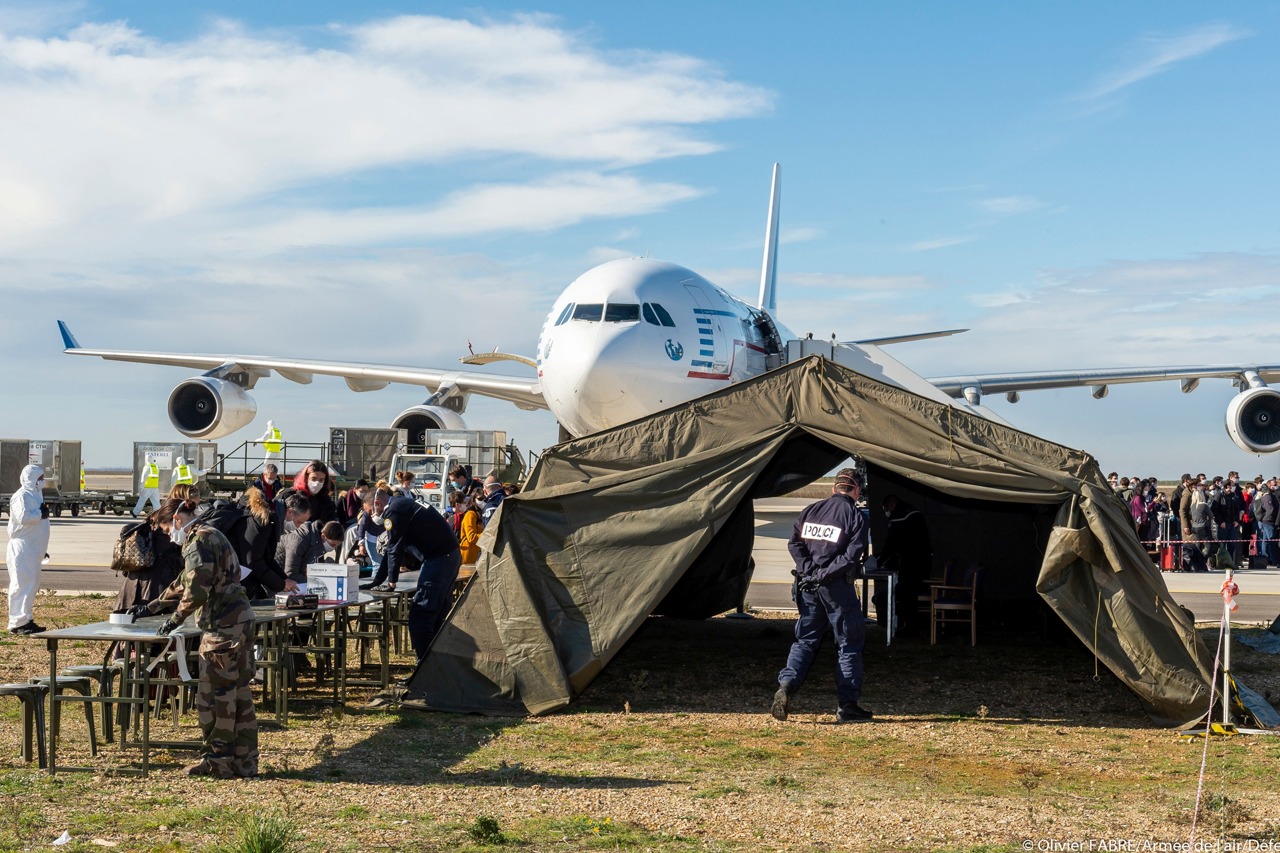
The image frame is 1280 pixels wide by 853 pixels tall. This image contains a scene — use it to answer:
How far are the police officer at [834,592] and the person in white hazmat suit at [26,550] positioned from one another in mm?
8177

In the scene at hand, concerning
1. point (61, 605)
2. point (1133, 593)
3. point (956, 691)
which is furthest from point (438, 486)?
point (1133, 593)

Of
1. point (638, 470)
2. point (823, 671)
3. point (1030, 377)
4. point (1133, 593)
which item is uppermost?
point (1030, 377)

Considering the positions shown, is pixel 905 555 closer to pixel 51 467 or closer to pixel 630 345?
pixel 630 345

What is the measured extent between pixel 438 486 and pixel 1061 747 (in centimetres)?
1508

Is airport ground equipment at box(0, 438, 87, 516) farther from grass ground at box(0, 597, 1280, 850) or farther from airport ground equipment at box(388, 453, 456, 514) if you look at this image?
grass ground at box(0, 597, 1280, 850)

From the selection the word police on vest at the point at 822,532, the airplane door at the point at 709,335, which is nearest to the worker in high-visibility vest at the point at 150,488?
the airplane door at the point at 709,335

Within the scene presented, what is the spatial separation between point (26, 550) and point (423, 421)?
1459cm

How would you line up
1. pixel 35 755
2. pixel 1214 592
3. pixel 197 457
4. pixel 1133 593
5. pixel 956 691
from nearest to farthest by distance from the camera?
pixel 35 755, pixel 1133 593, pixel 956 691, pixel 1214 592, pixel 197 457

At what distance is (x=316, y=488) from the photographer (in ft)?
42.7

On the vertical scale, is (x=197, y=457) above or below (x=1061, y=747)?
above

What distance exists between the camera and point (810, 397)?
1012 centimetres

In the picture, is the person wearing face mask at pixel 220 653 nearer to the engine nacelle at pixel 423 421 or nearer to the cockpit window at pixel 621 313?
the cockpit window at pixel 621 313

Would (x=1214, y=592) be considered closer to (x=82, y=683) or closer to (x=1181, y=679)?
(x=1181, y=679)

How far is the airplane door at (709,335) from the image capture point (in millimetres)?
16750
